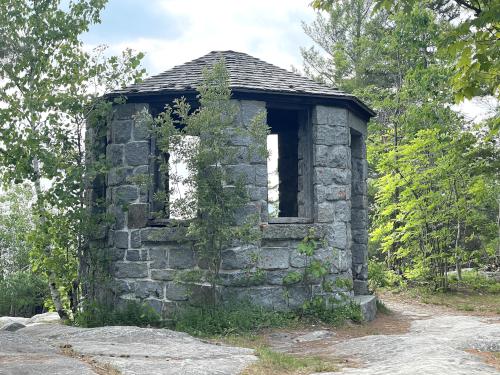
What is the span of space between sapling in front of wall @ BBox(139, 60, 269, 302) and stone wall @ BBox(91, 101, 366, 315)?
0.31 metres

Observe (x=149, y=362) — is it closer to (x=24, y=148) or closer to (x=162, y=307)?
(x=162, y=307)

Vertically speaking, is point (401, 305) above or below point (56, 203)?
below

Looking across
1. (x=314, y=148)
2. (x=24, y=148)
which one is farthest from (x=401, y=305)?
(x=24, y=148)

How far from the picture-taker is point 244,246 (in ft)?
28.0

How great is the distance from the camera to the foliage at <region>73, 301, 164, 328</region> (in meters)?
8.59

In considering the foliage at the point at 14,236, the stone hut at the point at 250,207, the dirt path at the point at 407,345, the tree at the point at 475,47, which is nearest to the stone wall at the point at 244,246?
the stone hut at the point at 250,207

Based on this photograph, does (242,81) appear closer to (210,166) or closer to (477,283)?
(210,166)

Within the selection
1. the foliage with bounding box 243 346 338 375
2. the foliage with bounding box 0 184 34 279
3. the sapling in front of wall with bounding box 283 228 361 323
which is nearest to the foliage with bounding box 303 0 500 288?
the sapling in front of wall with bounding box 283 228 361 323

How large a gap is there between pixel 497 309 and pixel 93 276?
22.4 feet

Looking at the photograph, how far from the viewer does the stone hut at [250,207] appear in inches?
339

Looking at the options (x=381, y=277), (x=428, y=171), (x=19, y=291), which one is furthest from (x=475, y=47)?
(x=19, y=291)

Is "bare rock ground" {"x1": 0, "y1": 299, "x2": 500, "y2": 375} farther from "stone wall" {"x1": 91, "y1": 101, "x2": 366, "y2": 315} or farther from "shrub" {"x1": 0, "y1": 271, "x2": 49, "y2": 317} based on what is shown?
"shrub" {"x1": 0, "y1": 271, "x2": 49, "y2": 317}

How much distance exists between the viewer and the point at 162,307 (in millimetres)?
8672

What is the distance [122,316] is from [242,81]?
369 cm
